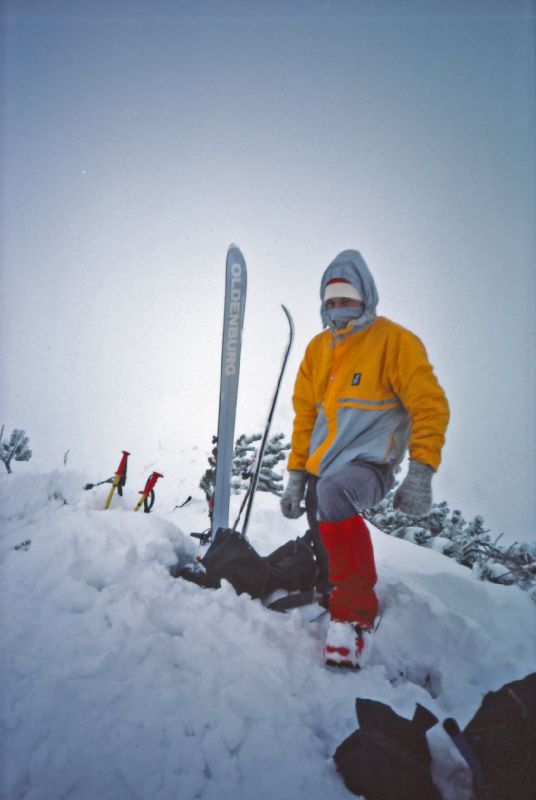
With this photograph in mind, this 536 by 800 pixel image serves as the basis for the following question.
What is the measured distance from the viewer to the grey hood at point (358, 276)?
2.33m

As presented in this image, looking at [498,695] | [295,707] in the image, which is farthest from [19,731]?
[498,695]

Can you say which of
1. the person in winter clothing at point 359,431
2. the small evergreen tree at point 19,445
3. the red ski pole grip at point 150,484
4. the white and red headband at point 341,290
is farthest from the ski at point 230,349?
the small evergreen tree at point 19,445

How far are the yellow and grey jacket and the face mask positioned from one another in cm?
5

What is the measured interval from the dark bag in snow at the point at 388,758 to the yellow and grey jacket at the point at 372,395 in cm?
113

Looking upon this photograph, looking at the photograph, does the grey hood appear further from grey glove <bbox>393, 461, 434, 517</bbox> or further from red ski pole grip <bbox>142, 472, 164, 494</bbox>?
red ski pole grip <bbox>142, 472, 164, 494</bbox>

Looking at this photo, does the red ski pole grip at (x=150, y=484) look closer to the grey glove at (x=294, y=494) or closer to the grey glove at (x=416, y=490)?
the grey glove at (x=294, y=494)

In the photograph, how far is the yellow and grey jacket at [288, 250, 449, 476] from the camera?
1921 millimetres

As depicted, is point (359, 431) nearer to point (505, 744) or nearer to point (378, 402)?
point (378, 402)

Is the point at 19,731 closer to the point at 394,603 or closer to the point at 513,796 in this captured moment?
the point at 513,796

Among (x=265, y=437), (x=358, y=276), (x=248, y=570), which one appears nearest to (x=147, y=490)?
(x=265, y=437)

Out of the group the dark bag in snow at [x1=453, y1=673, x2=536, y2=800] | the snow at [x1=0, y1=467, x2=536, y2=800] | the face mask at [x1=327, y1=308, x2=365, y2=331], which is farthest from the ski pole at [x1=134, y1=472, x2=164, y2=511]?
the dark bag in snow at [x1=453, y1=673, x2=536, y2=800]

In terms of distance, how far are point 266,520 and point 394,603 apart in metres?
2.39

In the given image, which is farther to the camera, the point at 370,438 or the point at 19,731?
the point at 370,438

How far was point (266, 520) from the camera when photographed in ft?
14.6
